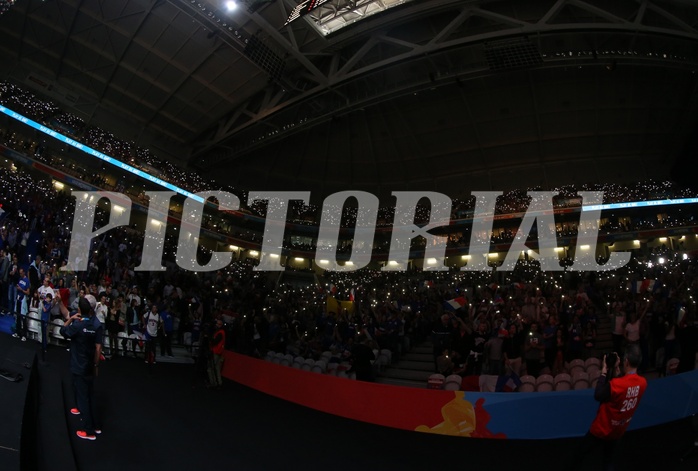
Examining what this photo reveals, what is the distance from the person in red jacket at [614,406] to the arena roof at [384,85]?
62.8 feet

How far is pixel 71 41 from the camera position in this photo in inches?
1028

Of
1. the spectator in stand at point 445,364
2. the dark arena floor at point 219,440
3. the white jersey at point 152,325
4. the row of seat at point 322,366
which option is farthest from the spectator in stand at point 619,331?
the white jersey at point 152,325

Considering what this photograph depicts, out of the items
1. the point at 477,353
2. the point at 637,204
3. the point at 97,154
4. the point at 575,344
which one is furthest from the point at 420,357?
the point at 97,154

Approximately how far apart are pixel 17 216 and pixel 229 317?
9420mm

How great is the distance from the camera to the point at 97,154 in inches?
1172

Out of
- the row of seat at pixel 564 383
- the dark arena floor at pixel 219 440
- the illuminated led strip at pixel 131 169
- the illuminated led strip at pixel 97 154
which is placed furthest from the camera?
the illuminated led strip at pixel 131 169

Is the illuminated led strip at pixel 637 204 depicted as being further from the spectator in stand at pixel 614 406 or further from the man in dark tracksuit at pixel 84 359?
the man in dark tracksuit at pixel 84 359

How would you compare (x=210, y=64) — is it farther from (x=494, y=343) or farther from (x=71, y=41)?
(x=494, y=343)

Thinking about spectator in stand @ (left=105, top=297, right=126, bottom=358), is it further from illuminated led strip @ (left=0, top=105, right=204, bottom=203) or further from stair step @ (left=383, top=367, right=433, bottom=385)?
illuminated led strip @ (left=0, top=105, right=204, bottom=203)

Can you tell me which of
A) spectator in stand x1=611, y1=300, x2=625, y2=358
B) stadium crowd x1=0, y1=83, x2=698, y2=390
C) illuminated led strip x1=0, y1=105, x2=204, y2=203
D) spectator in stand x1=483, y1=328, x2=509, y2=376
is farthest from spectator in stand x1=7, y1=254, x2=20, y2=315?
illuminated led strip x1=0, y1=105, x2=204, y2=203

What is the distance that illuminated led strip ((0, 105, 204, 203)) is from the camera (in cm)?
2709

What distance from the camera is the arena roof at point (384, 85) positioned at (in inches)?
864

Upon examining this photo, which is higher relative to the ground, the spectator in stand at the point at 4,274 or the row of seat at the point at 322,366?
the spectator in stand at the point at 4,274

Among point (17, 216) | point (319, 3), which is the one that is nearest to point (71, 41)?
→ point (17, 216)
